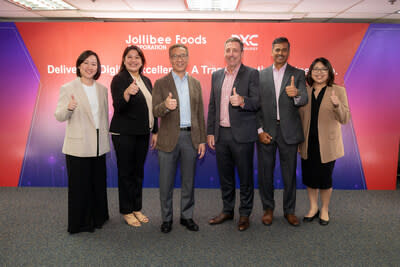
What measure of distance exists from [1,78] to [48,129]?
1.00 m

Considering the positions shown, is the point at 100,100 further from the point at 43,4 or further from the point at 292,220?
the point at 43,4

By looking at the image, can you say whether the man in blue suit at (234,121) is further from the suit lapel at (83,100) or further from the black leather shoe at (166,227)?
the suit lapel at (83,100)

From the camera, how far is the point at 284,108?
2691 mm

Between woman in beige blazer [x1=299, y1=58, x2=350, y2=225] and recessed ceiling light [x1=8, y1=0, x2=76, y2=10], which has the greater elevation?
recessed ceiling light [x1=8, y1=0, x2=76, y2=10]

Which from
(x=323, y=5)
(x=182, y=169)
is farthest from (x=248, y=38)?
(x=182, y=169)

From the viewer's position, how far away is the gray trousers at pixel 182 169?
263 centimetres

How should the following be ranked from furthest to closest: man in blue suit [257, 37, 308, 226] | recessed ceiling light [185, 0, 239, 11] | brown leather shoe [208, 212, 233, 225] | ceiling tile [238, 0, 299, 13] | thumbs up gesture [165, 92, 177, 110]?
ceiling tile [238, 0, 299, 13], recessed ceiling light [185, 0, 239, 11], brown leather shoe [208, 212, 233, 225], man in blue suit [257, 37, 308, 226], thumbs up gesture [165, 92, 177, 110]

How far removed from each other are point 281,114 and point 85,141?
1930 millimetres

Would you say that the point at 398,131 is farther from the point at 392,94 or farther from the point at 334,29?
the point at 334,29

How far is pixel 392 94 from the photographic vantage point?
13.0 ft

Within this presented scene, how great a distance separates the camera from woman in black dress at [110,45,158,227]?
8.76 feet

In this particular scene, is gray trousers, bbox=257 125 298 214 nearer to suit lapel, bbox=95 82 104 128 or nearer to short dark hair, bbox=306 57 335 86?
short dark hair, bbox=306 57 335 86

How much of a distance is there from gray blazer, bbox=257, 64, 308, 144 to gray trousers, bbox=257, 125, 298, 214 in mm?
74

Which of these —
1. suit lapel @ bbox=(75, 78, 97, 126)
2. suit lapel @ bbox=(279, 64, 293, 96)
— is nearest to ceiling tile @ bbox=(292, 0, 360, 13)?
suit lapel @ bbox=(279, 64, 293, 96)
